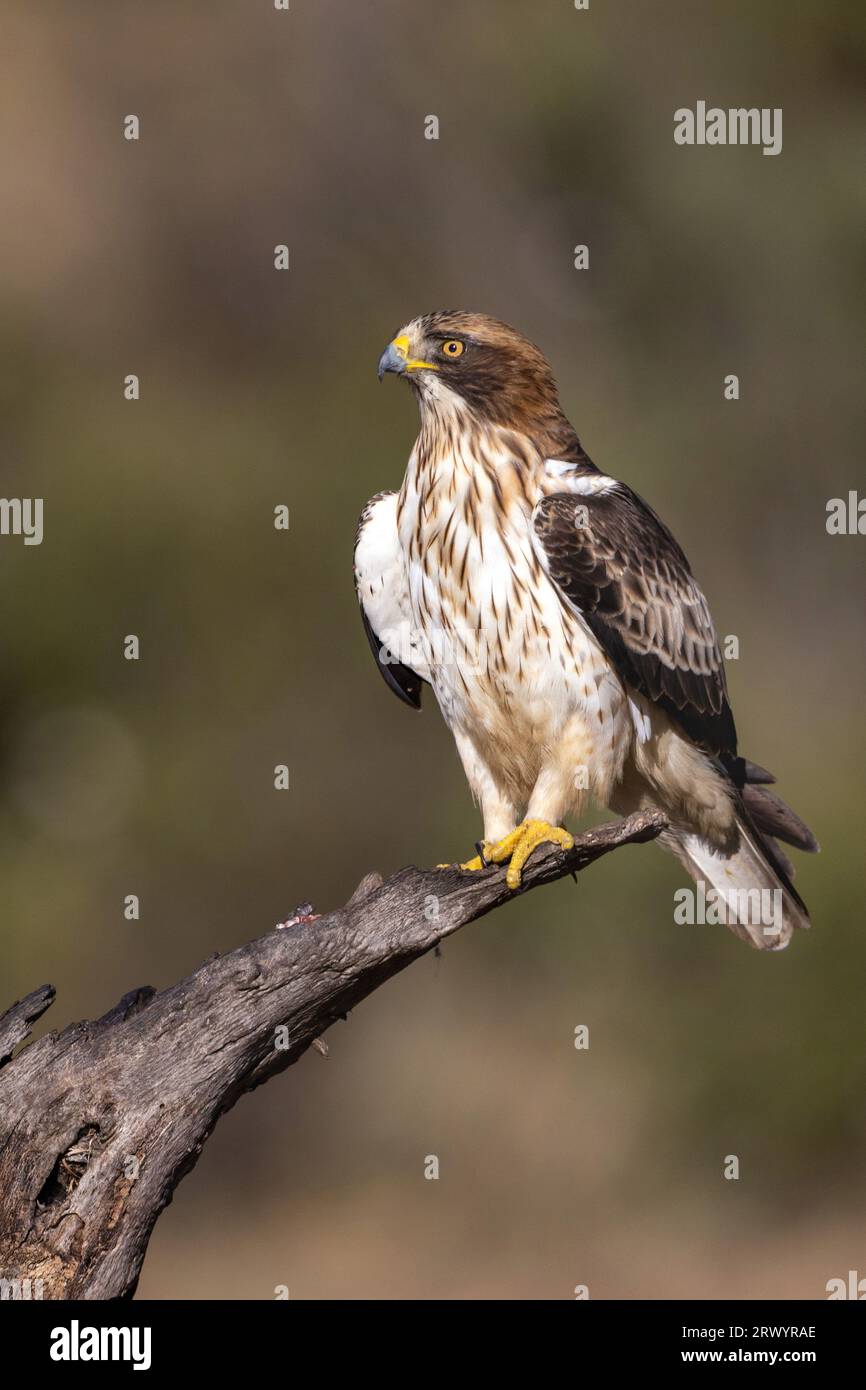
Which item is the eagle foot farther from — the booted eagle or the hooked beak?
the hooked beak

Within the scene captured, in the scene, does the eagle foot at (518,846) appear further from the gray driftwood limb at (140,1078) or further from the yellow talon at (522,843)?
the gray driftwood limb at (140,1078)

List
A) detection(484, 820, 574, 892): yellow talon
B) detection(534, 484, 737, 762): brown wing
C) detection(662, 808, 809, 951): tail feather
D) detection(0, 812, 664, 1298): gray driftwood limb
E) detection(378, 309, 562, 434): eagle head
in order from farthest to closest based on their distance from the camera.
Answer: detection(662, 808, 809, 951): tail feather < detection(378, 309, 562, 434): eagle head < detection(534, 484, 737, 762): brown wing < detection(484, 820, 574, 892): yellow talon < detection(0, 812, 664, 1298): gray driftwood limb

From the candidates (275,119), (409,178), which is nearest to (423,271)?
(409,178)

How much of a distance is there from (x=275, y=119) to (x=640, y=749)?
10.9 m

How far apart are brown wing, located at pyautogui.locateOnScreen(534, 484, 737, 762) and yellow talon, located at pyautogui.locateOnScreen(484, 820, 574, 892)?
70cm

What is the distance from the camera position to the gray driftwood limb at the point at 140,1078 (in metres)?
4.36

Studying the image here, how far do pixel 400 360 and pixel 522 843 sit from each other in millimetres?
1910

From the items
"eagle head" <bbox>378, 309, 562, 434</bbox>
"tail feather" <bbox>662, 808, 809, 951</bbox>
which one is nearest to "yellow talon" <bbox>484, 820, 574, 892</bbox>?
"tail feather" <bbox>662, 808, 809, 951</bbox>

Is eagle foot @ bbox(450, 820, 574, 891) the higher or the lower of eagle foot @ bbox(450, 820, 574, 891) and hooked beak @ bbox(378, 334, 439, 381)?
the lower

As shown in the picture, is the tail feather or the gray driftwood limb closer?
the gray driftwood limb

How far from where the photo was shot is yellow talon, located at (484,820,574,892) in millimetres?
5141

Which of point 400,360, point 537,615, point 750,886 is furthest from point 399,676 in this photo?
point 750,886

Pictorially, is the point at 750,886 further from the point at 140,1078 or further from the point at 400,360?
the point at 140,1078

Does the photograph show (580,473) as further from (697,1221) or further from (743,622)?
(697,1221)
